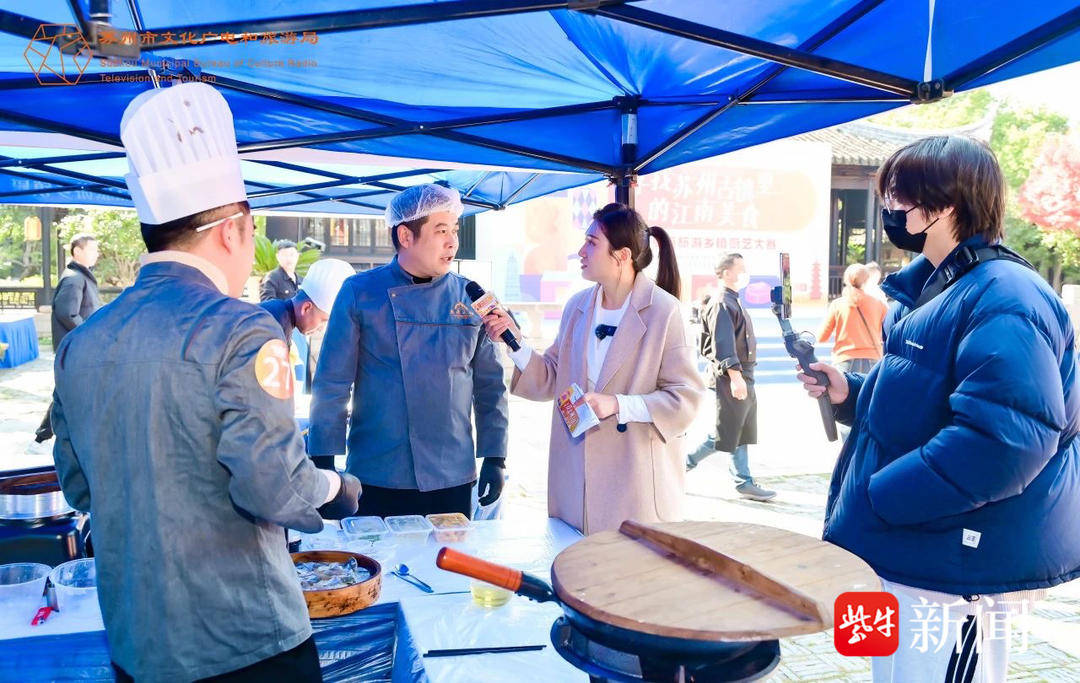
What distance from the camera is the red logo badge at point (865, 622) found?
1199 millimetres

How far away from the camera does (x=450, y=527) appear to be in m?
2.38

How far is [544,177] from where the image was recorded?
563cm

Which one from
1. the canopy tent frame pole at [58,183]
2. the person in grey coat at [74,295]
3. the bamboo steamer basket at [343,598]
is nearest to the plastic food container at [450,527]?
the bamboo steamer basket at [343,598]

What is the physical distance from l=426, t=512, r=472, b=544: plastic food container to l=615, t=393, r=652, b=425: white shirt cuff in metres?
0.56

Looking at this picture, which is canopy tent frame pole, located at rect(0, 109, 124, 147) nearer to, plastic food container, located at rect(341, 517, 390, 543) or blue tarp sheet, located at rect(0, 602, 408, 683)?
plastic food container, located at rect(341, 517, 390, 543)

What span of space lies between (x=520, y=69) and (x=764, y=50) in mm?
974

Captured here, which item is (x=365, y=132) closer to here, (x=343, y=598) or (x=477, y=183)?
(x=343, y=598)

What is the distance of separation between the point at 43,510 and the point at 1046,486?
2418mm

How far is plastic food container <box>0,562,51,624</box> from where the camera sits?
183 cm

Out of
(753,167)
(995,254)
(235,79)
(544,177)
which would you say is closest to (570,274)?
(753,167)

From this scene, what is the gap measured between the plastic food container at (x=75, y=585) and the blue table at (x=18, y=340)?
13546 millimetres

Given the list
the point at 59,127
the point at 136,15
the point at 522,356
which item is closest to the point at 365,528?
the point at 522,356

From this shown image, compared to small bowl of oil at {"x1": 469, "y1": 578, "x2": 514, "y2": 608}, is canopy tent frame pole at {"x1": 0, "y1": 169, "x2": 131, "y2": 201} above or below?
above

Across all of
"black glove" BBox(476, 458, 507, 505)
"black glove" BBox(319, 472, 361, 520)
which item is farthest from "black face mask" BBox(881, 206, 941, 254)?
"black glove" BBox(476, 458, 507, 505)
